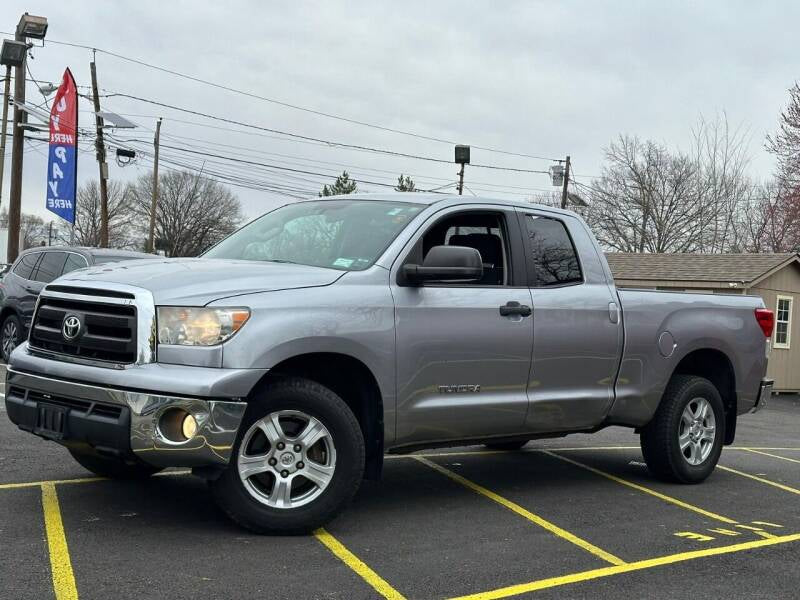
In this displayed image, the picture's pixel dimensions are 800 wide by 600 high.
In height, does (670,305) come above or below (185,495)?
above

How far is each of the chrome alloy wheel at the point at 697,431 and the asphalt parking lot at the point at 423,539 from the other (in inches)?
10.3

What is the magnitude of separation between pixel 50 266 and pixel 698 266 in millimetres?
18964

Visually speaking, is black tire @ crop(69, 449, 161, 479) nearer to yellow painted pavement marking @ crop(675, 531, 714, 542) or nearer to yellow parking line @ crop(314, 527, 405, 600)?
yellow parking line @ crop(314, 527, 405, 600)

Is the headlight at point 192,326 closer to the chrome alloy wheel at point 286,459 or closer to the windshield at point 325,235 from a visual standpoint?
the chrome alloy wheel at point 286,459

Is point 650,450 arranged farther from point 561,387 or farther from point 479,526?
point 479,526

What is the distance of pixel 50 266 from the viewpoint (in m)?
14.5

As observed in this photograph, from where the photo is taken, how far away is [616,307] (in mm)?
7086

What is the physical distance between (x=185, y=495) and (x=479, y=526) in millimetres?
1848

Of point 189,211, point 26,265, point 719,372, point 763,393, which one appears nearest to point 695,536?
point 719,372

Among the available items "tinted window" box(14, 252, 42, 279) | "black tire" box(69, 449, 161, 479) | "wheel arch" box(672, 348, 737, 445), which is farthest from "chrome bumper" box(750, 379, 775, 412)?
"tinted window" box(14, 252, 42, 279)

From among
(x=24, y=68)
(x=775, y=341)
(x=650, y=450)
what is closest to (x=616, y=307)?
(x=650, y=450)

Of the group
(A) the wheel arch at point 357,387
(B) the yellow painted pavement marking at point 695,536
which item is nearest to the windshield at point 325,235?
(A) the wheel arch at point 357,387

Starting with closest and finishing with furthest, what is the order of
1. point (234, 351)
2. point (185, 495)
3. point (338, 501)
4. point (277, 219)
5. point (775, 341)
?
1. point (234, 351)
2. point (338, 501)
3. point (185, 495)
4. point (277, 219)
5. point (775, 341)

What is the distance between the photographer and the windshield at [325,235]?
19.7 feet
